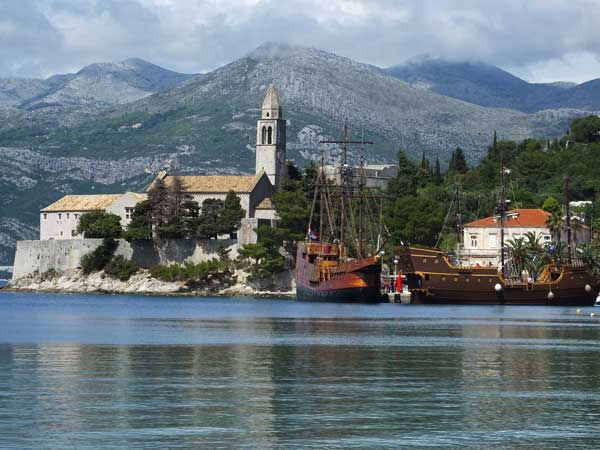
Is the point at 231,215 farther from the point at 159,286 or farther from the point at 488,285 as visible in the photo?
the point at 488,285

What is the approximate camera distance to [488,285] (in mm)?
86812

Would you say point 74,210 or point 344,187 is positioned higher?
point 74,210

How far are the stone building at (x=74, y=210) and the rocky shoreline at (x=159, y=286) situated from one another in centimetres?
633

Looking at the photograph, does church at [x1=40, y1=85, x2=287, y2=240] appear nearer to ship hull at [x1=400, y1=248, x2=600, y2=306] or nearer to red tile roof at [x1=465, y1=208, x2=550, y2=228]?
red tile roof at [x1=465, y1=208, x2=550, y2=228]

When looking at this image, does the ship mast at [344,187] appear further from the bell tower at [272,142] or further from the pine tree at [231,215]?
the bell tower at [272,142]

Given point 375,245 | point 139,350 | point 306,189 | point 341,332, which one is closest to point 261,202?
point 306,189

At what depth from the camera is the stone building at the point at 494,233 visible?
103m

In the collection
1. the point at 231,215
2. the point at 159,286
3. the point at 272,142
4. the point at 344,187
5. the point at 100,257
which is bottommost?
the point at 159,286

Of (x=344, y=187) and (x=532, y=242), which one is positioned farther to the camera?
(x=532, y=242)

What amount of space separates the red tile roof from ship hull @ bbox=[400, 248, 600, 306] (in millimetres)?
15750

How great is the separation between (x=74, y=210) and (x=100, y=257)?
41.9 ft

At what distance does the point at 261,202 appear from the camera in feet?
383

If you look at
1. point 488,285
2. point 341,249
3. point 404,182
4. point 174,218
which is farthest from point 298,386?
point 404,182

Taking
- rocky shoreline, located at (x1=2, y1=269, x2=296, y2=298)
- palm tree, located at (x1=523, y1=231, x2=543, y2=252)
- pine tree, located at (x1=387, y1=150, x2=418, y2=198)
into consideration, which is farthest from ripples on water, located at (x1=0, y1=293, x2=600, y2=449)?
pine tree, located at (x1=387, y1=150, x2=418, y2=198)
